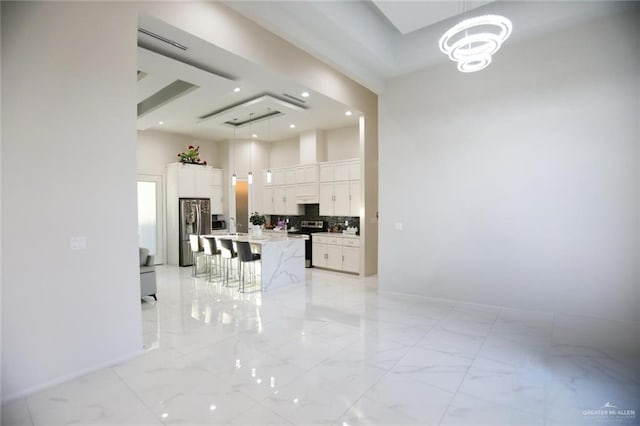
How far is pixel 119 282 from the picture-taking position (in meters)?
2.92

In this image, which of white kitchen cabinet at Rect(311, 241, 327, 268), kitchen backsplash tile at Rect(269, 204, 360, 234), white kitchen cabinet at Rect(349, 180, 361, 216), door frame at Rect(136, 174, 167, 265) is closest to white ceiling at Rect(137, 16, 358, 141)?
door frame at Rect(136, 174, 167, 265)

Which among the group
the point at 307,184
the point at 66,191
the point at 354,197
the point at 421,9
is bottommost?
the point at 66,191

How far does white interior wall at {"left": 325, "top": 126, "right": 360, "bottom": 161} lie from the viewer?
25.5 feet

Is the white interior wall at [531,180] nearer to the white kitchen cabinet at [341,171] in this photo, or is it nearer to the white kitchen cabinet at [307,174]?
the white kitchen cabinet at [341,171]

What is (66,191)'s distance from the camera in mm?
2621

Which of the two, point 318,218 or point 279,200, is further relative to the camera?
point 279,200

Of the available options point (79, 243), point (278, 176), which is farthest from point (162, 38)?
point (278, 176)

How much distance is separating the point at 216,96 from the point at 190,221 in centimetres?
360

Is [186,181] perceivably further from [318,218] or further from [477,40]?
[477,40]

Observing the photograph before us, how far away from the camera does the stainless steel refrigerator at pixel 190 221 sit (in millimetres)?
7727

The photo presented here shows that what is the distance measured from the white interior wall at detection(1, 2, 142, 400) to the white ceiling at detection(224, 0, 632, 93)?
5.06 feet

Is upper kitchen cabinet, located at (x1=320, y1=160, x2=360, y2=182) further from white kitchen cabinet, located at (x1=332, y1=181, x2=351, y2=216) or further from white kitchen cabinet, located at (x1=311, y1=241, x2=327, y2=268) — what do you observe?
white kitchen cabinet, located at (x1=311, y1=241, x2=327, y2=268)

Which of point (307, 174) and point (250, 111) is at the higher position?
point (250, 111)

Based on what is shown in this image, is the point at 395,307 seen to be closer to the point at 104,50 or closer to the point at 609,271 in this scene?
the point at 609,271
